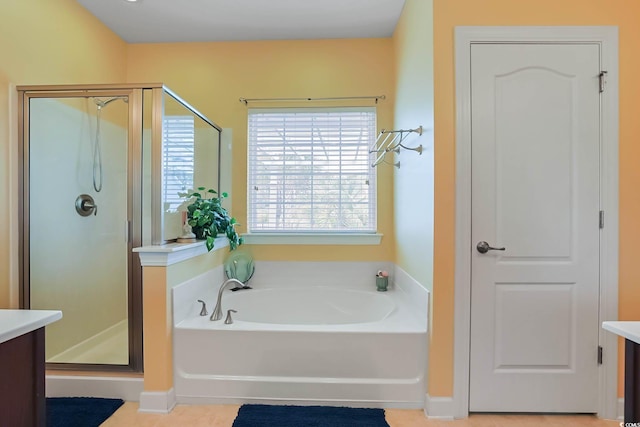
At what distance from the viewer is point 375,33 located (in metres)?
2.73

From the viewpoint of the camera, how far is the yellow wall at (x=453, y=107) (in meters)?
1.79

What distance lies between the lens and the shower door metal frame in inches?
77.9

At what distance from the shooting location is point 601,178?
180 cm

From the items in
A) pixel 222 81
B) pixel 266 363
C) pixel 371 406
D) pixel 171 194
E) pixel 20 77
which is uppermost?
pixel 222 81

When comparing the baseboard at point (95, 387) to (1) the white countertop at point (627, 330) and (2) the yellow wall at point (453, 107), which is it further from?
(1) the white countertop at point (627, 330)

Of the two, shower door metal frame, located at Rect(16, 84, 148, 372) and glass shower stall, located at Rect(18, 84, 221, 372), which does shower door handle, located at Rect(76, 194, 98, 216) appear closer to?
glass shower stall, located at Rect(18, 84, 221, 372)

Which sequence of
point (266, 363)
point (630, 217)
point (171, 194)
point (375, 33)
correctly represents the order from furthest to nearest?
point (375, 33)
point (171, 194)
point (266, 363)
point (630, 217)

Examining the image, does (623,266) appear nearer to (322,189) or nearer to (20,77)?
(322,189)

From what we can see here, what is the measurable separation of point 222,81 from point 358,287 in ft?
6.90

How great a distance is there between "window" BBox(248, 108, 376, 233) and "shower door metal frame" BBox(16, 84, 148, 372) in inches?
39.9

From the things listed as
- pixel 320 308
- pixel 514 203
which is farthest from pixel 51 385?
pixel 514 203

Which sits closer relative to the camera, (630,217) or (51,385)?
(630,217)

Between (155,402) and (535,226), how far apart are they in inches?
90.6

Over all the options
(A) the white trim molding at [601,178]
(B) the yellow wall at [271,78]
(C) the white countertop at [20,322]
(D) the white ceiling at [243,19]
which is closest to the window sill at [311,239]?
(B) the yellow wall at [271,78]
